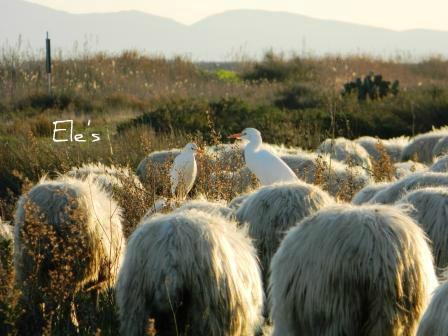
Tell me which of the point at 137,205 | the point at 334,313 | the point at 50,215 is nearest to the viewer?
the point at 334,313

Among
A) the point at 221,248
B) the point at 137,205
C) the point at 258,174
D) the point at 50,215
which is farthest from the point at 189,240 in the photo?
the point at 258,174

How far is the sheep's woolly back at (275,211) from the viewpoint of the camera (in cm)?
636

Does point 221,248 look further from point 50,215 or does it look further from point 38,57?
point 38,57

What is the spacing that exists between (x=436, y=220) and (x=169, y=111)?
1237 cm

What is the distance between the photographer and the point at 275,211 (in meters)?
6.37

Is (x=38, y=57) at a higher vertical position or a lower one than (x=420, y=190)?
lower

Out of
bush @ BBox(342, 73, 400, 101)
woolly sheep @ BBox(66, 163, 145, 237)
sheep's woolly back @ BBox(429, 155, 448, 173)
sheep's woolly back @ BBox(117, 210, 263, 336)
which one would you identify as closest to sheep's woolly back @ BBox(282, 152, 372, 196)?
sheep's woolly back @ BBox(429, 155, 448, 173)

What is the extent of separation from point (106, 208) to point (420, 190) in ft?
6.99

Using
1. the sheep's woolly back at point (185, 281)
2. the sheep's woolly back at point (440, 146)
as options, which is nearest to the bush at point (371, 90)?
the sheep's woolly back at point (440, 146)

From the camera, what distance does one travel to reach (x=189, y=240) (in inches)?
209

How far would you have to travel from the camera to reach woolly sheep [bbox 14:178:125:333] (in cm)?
635

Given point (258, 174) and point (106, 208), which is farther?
point (258, 174)

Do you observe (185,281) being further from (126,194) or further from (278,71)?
(278,71)

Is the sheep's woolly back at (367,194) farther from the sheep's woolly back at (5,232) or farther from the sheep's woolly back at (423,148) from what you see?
the sheep's woolly back at (423,148)
